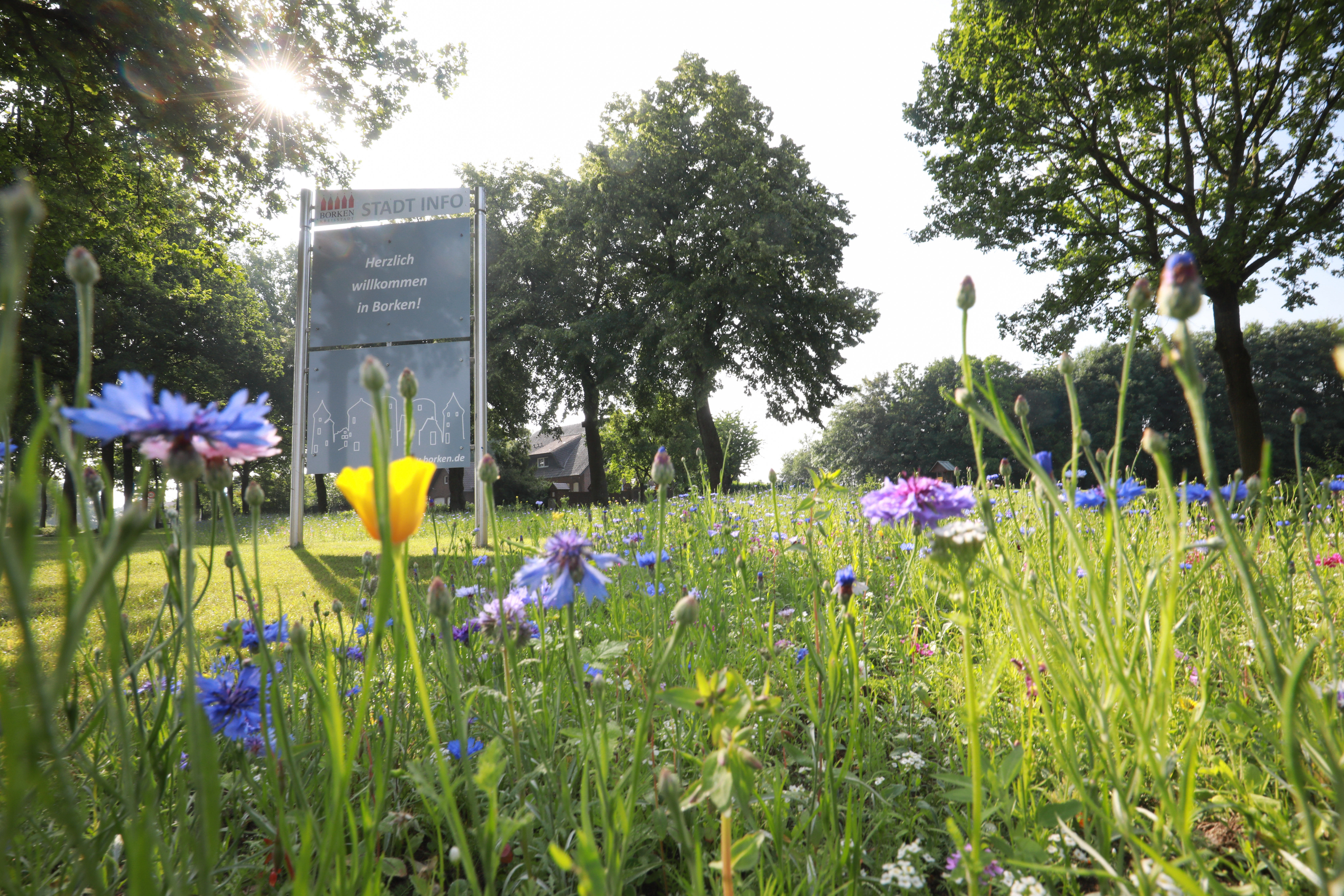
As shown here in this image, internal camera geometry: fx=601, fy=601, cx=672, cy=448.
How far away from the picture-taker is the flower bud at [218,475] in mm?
667

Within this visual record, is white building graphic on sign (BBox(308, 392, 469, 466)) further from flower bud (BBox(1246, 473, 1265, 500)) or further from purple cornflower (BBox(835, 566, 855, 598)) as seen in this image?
flower bud (BBox(1246, 473, 1265, 500))

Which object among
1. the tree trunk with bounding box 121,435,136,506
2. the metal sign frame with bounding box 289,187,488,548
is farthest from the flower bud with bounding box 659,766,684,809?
the tree trunk with bounding box 121,435,136,506

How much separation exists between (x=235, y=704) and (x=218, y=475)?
1.91ft

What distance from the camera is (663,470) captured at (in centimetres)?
101

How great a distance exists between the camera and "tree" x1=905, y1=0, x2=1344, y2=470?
7945 millimetres

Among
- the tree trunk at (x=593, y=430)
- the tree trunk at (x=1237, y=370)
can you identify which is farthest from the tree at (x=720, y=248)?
the tree trunk at (x=1237, y=370)

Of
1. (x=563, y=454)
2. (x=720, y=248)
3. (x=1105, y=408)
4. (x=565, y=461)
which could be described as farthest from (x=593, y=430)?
(x=1105, y=408)

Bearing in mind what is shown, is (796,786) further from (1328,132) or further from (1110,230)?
(1328,132)

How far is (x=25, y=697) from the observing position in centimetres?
58

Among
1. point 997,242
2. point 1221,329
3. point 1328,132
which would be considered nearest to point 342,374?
point 997,242

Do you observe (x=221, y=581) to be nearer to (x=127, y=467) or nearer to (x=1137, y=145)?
(x=1137, y=145)

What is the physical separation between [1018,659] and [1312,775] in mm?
550

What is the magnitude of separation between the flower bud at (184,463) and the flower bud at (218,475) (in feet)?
0.26

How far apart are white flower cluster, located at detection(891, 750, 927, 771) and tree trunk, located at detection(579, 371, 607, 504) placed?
14.0 m
